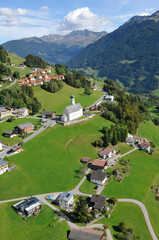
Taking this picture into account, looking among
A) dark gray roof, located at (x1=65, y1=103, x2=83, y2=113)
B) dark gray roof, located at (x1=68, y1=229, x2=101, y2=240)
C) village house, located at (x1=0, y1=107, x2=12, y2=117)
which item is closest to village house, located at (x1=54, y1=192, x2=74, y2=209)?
dark gray roof, located at (x1=68, y1=229, x2=101, y2=240)

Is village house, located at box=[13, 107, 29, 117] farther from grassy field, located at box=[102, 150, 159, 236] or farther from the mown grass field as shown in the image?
grassy field, located at box=[102, 150, 159, 236]

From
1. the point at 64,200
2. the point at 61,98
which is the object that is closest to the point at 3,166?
the point at 64,200

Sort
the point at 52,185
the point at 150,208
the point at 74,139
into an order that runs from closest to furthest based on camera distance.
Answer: the point at 150,208
the point at 52,185
the point at 74,139

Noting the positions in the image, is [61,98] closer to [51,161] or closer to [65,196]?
[51,161]

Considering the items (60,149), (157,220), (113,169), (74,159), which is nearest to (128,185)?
(113,169)

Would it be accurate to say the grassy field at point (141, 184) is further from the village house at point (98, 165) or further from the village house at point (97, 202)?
the village house at point (98, 165)

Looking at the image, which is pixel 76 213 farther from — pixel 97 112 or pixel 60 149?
Answer: pixel 97 112

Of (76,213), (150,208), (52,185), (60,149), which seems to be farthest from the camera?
(60,149)
